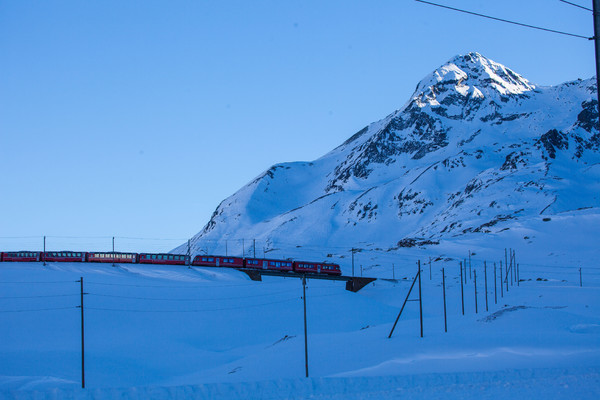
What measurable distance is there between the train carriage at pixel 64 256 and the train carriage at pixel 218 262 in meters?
14.9

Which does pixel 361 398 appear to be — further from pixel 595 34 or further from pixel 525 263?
pixel 525 263

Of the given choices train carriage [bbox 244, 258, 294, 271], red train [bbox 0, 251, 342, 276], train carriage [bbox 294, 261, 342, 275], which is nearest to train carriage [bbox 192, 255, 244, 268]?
red train [bbox 0, 251, 342, 276]

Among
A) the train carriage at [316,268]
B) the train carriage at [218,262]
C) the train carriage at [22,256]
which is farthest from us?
the train carriage at [316,268]

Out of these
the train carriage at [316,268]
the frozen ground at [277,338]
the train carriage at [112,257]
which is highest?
the train carriage at [112,257]

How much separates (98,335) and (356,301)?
108 ft

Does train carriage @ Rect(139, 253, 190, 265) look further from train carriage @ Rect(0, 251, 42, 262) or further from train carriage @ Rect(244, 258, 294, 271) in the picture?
train carriage @ Rect(0, 251, 42, 262)

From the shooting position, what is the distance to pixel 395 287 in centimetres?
8544

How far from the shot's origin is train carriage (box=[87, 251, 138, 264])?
81812 millimetres

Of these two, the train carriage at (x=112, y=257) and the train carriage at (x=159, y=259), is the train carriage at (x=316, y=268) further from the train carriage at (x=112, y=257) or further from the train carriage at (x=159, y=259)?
the train carriage at (x=112, y=257)

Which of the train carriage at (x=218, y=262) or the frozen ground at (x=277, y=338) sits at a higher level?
the train carriage at (x=218, y=262)

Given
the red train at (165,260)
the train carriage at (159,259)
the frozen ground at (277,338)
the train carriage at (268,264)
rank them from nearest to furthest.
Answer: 1. the frozen ground at (277,338)
2. the red train at (165,260)
3. the train carriage at (159,259)
4. the train carriage at (268,264)

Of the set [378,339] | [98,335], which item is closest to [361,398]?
[378,339]

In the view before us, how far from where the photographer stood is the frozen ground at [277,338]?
22.5m

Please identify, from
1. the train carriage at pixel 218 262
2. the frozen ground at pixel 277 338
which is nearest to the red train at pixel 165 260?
the train carriage at pixel 218 262
